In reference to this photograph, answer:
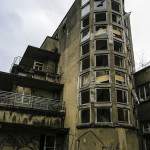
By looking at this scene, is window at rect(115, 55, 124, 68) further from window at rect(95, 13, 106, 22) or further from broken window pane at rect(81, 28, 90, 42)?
window at rect(95, 13, 106, 22)

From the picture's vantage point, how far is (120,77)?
21172mm

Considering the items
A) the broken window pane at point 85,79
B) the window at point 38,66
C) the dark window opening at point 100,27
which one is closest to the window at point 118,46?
the dark window opening at point 100,27

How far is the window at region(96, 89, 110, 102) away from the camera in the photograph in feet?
65.5

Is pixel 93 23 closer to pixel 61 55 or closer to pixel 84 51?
pixel 84 51

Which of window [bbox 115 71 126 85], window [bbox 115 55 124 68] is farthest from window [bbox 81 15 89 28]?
window [bbox 115 71 126 85]

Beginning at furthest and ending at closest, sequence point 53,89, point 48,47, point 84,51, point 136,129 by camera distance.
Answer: point 48,47 < point 53,89 < point 84,51 < point 136,129

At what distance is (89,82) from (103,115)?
3.36 meters

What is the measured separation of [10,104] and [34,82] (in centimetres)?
423

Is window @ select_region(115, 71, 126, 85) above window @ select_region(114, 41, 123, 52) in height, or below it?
below

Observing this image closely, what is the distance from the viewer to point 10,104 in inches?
820

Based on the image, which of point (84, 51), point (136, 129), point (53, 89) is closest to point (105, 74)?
point (84, 51)

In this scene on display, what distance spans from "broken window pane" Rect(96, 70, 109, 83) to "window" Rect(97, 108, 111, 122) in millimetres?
2684

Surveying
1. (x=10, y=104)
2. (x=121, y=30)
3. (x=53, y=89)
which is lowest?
(x=10, y=104)

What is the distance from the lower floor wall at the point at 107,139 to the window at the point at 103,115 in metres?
0.91
